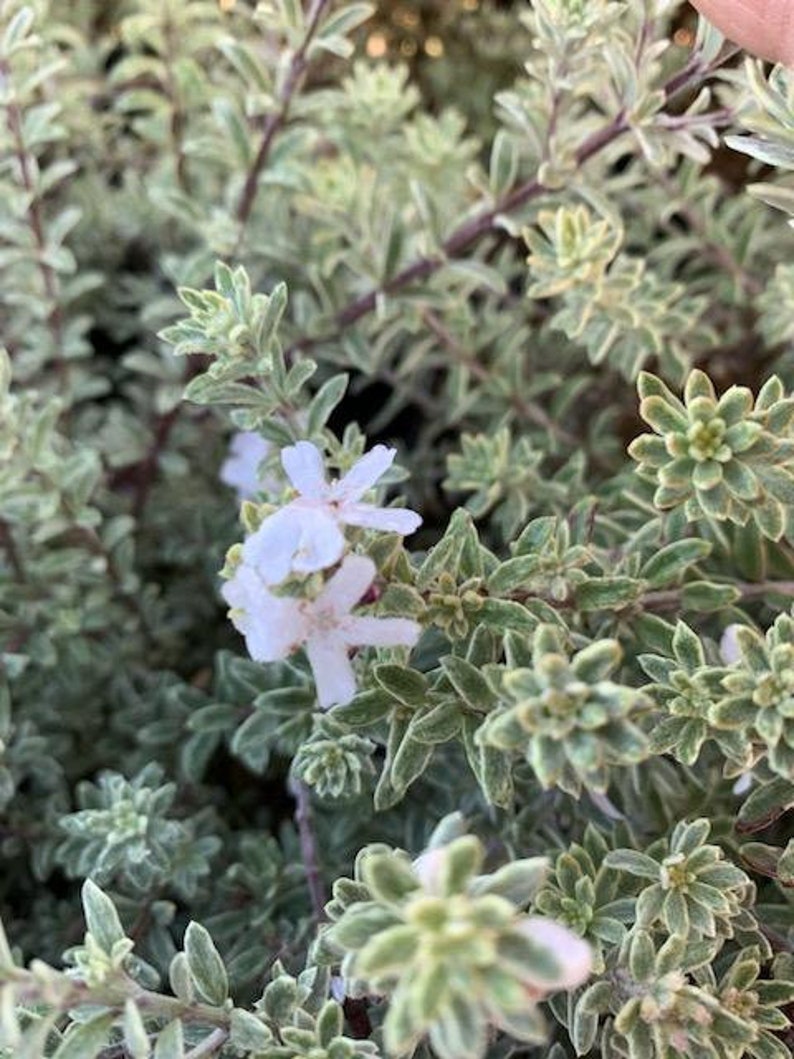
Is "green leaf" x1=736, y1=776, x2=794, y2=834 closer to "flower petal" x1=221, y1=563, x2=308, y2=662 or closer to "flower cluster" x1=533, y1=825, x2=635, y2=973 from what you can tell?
"flower cluster" x1=533, y1=825, x2=635, y2=973

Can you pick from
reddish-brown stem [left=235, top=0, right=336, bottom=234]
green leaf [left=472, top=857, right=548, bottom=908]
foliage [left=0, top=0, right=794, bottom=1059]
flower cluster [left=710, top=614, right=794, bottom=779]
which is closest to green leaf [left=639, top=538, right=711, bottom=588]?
foliage [left=0, top=0, right=794, bottom=1059]

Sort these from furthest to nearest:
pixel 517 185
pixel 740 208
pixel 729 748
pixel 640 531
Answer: pixel 740 208 < pixel 517 185 < pixel 640 531 < pixel 729 748

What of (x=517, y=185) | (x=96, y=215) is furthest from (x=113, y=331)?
(x=517, y=185)

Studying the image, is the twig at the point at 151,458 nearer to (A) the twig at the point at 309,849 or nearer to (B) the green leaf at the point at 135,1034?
(A) the twig at the point at 309,849

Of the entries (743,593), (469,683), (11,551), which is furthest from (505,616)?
(11,551)

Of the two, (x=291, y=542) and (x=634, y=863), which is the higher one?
(x=291, y=542)

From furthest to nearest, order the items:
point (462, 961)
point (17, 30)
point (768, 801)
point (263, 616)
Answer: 1. point (17, 30)
2. point (768, 801)
3. point (263, 616)
4. point (462, 961)

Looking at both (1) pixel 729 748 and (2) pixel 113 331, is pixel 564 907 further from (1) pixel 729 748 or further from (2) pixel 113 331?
(2) pixel 113 331

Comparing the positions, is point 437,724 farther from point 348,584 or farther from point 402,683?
point 348,584
